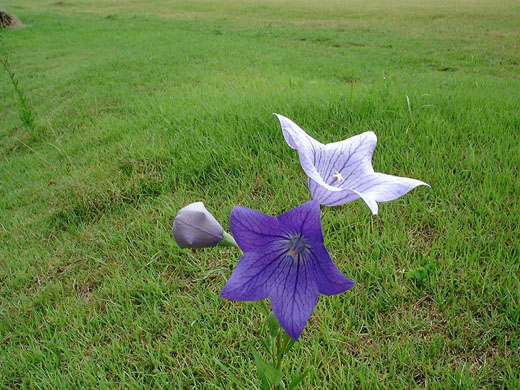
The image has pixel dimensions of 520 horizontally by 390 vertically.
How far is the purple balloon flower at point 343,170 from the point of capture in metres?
0.86

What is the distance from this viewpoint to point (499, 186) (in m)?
2.48

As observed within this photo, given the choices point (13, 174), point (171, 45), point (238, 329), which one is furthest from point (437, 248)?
point (171, 45)

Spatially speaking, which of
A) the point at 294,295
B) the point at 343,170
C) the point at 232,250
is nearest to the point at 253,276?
the point at 294,295

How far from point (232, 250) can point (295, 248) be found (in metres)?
1.53

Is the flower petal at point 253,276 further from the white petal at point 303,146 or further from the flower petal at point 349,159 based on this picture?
the flower petal at point 349,159

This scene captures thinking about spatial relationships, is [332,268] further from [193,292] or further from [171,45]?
[171,45]

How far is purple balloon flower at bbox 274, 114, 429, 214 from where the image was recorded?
0.86 meters

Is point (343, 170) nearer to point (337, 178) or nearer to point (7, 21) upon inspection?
point (337, 178)

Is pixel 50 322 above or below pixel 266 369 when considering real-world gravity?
below

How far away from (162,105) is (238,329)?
332cm

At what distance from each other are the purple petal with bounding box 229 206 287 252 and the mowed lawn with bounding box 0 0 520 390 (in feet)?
0.66

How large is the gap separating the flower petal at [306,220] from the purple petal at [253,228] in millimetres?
28

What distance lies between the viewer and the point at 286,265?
2.85ft

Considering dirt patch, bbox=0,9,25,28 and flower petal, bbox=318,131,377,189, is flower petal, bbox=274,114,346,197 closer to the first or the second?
flower petal, bbox=318,131,377,189
